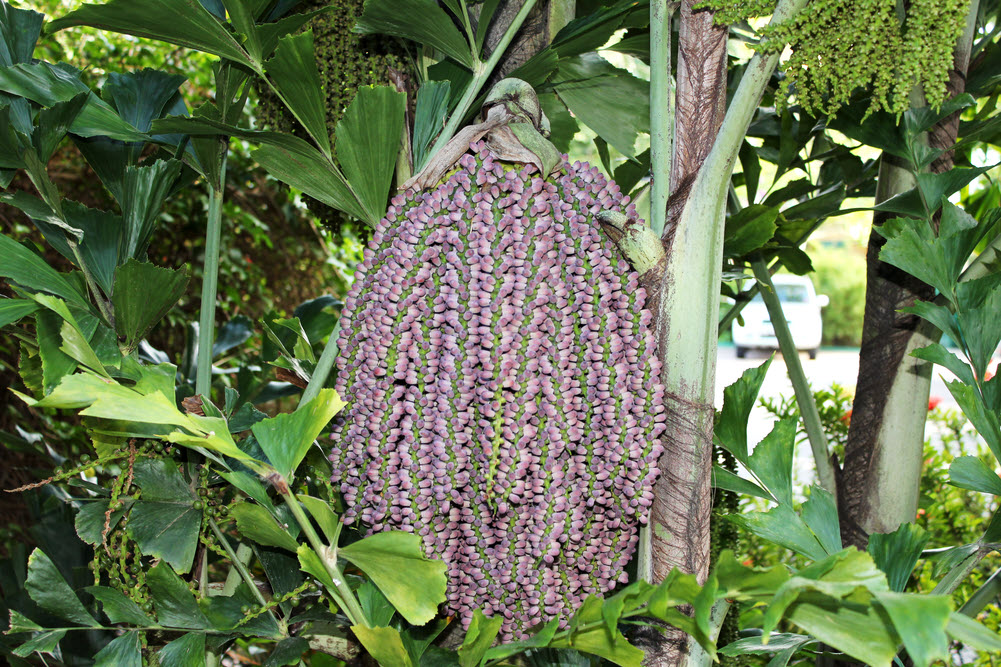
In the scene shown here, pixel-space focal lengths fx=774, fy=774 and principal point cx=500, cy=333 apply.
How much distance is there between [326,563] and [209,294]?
0.39 meters

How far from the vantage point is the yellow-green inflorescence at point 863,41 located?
1.99ft

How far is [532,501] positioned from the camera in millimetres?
604

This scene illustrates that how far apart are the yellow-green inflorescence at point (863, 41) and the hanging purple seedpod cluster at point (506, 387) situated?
0.19 meters

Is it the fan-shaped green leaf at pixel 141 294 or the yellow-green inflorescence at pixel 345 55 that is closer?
the fan-shaped green leaf at pixel 141 294

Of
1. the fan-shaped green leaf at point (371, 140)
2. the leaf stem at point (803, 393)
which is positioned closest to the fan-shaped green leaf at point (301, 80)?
the fan-shaped green leaf at point (371, 140)

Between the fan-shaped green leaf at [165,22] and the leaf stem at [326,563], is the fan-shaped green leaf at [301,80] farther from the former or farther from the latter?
the leaf stem at [326,563]

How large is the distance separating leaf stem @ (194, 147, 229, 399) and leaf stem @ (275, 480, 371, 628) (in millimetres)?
278

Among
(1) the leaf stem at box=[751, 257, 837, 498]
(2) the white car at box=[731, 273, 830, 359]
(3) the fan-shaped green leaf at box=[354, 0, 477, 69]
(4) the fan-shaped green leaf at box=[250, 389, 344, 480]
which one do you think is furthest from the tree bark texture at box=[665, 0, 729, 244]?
(2) the white car at box=[731, 273, 830, 359]

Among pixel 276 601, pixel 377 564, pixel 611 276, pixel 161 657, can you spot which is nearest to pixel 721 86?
pixel 611 276

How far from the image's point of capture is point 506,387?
0.59 m

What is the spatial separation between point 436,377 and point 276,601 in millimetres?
298

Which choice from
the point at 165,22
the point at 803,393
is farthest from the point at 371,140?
the point at 803,393

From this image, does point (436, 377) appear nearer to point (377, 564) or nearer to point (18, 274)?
point (377, 564)

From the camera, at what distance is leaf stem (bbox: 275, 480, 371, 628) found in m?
0.60
